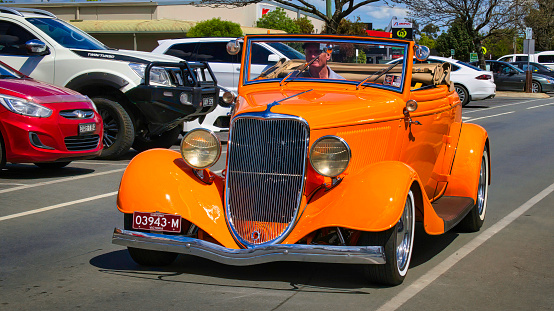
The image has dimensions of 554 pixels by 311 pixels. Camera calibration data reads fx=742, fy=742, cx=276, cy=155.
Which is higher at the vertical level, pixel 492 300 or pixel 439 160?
pixel 439 160

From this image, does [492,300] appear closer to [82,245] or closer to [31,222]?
[82,245]

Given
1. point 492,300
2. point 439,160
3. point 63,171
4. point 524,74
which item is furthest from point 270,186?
point 524,74

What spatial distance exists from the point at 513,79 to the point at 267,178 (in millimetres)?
31885

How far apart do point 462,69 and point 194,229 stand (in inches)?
822

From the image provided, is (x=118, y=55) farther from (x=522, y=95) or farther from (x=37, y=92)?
(x=522, y=95)

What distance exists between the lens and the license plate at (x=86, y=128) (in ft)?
32.7

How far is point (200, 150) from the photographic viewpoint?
5484 millimetres

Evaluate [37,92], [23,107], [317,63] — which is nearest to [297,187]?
[317,63]

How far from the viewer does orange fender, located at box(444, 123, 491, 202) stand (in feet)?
22.7

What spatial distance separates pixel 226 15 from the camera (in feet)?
188

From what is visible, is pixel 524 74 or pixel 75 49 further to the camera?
pixel 524 74

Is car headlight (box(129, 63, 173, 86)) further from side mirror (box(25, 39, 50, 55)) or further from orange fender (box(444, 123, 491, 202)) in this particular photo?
orange fender (box(444, 123, 491, 202))

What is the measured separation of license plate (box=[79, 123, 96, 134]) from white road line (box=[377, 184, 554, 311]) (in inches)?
218

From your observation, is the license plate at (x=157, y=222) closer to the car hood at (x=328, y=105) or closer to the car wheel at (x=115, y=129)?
the car hood at (x=328, y=105)
